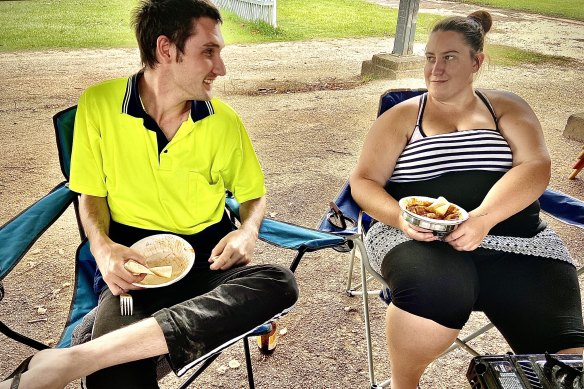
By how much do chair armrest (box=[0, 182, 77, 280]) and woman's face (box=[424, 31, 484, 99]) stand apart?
1.56 meters

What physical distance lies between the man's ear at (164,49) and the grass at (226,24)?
18.2 ft

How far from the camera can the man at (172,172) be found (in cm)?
163

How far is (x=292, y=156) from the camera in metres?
4.50

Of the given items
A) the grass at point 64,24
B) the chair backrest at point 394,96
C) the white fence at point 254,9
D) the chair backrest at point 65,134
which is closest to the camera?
the chair backrest at point 65,134

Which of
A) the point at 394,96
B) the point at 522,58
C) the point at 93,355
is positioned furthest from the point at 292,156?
the point at 522,58

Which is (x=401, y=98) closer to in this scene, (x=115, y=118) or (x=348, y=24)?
(x=115, y=118)

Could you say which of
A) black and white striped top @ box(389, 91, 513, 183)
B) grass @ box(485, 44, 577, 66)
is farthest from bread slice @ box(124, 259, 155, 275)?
grass @ box(485, 44, 577, 66)

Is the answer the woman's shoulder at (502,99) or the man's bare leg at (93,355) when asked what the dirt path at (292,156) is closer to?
the man's bare leg at (93,355)

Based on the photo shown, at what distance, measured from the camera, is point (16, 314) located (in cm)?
246

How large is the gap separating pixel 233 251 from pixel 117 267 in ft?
1.33

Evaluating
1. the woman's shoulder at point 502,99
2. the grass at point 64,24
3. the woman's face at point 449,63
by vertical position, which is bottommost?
the grass at point 64,24

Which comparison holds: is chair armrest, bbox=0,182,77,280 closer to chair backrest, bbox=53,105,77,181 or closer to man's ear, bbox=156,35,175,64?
chair backrest, bbox=53,105,77,181

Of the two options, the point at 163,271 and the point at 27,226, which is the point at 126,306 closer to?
the point at 163,271

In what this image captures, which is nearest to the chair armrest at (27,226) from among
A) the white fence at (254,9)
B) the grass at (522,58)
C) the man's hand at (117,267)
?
the man's hand at (117,267)
